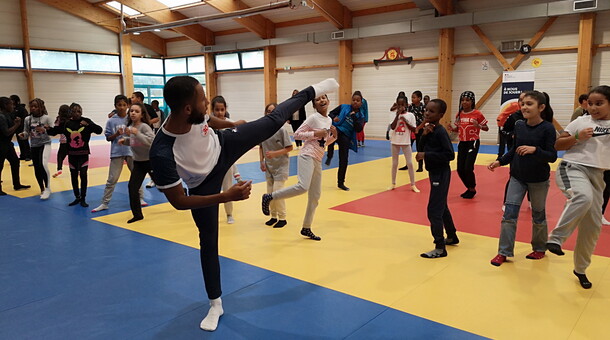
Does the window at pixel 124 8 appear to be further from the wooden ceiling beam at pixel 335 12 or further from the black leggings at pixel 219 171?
the black leggings at pixel 219 171

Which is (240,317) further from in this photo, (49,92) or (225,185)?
(49,92)

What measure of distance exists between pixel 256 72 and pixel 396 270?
721 inches

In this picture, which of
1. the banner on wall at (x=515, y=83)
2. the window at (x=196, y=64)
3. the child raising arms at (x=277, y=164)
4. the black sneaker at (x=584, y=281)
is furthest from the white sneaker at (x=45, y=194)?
→ the window at (x=196, y=64)

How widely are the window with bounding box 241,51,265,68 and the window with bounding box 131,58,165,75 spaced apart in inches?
224

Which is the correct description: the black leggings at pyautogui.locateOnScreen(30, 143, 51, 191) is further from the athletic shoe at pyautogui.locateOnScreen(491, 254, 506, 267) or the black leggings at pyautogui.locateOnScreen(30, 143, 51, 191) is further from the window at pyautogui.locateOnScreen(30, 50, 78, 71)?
the window at pyautogui.locateOnScreen(30, 50, 78, 71)

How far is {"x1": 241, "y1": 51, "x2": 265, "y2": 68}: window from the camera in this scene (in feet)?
67.3

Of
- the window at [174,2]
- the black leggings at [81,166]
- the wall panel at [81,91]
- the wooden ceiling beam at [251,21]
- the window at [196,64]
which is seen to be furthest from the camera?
the window at [196,64]

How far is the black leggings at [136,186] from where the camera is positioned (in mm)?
5652

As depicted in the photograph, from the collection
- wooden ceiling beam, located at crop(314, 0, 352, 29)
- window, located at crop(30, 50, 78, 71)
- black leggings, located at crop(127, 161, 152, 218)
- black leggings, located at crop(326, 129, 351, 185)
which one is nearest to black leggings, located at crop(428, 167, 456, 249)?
black leggings, located at crop(326, 129, 351, 185)

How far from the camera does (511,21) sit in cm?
1379

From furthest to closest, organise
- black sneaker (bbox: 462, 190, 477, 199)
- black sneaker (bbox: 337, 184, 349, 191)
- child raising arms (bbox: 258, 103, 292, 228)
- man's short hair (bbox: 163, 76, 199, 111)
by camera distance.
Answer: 1. black sneaker (bbox: 337, 184, 349, 191)
2. black sneaker (bbox: 462, 190, 477, 199)
3. child raising arms (bbox: 258, 103, 292, 228)
4. man's short hair (bbox: 163, 76, 199, 111)

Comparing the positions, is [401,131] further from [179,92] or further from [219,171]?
[179,92]

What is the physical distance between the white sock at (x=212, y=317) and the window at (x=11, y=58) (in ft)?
64.2

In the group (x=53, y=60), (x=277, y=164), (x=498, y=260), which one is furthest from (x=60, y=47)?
(x=498, y=260)
